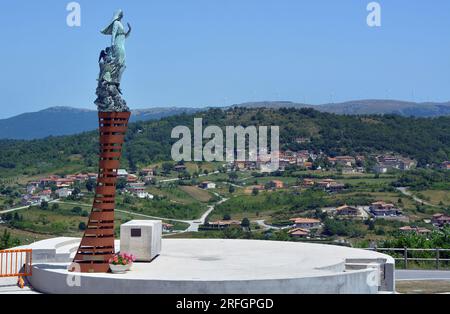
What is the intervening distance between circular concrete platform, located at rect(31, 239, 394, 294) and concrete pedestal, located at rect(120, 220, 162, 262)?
39 cm

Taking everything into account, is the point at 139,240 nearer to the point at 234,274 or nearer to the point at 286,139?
the point at 234,274

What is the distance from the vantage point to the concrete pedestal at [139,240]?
20.2m

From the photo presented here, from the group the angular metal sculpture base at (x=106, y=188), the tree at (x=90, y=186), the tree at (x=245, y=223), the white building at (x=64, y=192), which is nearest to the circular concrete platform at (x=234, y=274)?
the angular metal sculpture base at (x=106, y=188)

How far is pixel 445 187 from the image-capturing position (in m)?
78.9

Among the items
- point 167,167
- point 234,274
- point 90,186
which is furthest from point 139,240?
point 167,167

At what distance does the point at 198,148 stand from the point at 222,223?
37.1m

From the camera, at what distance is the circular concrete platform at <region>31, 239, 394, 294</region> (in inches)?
637

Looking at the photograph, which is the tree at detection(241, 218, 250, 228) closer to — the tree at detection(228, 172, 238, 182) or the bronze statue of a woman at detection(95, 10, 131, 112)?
the tree at detection(228, 172, 238, 182)

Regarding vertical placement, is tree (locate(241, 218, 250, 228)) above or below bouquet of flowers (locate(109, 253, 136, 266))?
below

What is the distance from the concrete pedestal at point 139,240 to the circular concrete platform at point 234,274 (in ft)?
1.28

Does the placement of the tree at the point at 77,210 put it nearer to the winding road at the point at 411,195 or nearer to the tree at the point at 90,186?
the tree at the point at 90,186

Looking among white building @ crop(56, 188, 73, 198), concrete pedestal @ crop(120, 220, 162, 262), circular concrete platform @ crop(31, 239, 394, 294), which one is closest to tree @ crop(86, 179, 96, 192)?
white building @ crop(56, 188, 73, 198)
